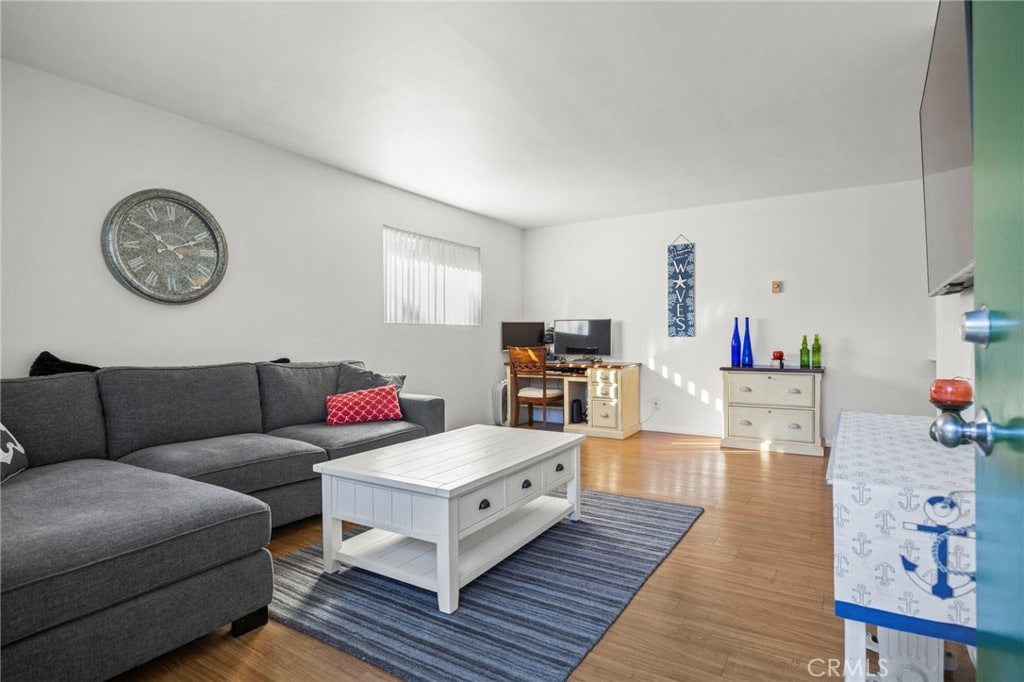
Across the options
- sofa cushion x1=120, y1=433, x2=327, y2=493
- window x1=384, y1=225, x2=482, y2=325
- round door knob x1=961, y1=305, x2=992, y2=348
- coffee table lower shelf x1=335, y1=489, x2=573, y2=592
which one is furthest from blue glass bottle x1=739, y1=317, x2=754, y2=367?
round door knob x1=961, y1=305, x2=992, y2=348

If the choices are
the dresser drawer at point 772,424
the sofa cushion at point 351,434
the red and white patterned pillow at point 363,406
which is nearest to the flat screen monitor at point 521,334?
the dresser drawer at point 772,424

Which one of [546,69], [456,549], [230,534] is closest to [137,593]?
[230,534]

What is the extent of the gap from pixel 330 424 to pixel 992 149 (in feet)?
11.5

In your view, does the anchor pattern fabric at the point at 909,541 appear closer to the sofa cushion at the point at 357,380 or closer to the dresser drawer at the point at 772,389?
the sofa cushion at the point at 357,380

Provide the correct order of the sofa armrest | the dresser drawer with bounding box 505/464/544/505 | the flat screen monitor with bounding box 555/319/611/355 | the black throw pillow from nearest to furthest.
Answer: the dresser drawer with bounding box 505/464/544/505
the black throw pillow
the sofa armrest
the flat screen monitor with bounding box 555/319/611/355

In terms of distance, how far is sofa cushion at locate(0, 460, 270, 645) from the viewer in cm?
137

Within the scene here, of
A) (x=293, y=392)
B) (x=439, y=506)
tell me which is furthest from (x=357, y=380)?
(x=439, y=506)

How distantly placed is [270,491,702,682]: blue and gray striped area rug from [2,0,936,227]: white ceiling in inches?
94.9

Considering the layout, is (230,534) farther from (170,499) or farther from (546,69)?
(546,69)

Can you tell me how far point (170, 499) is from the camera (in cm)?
181

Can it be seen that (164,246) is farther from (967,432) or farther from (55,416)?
(967,432)

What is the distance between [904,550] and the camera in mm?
1086

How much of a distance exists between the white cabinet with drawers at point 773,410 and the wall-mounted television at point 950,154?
8.80 ft

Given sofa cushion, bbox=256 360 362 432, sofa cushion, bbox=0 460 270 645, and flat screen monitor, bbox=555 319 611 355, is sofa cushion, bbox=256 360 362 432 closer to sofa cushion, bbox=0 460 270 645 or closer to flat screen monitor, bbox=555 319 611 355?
sofa cushion, bbox=0 460 270 645
